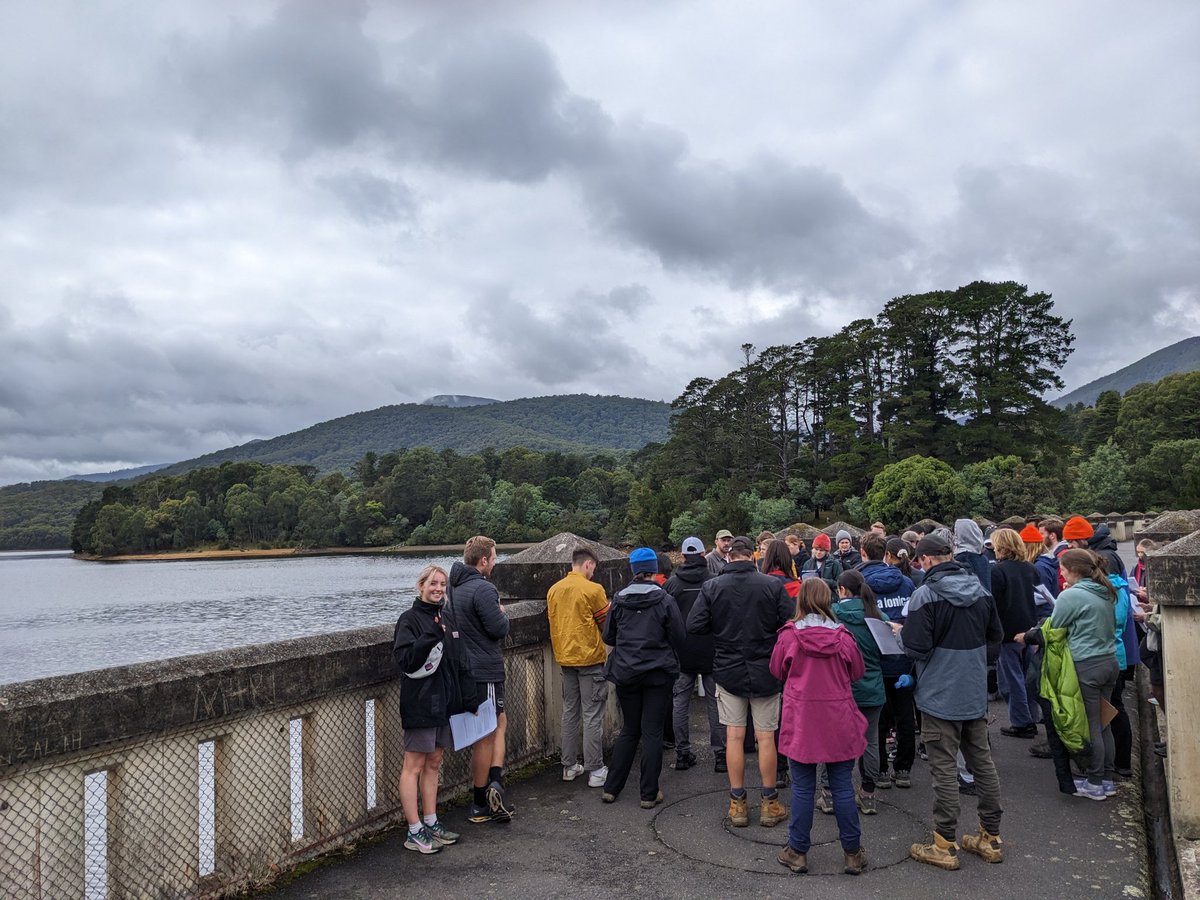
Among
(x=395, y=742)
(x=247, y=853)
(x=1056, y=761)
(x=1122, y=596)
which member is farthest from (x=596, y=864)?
(x=1122, y=596)

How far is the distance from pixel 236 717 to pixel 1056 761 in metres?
5.35

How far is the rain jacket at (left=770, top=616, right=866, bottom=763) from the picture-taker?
15.4 feet

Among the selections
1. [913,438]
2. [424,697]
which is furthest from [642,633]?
[913,438]

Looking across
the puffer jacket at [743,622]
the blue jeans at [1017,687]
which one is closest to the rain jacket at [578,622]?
the puffer jacket at [743,622]

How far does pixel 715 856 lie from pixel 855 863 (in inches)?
30.7

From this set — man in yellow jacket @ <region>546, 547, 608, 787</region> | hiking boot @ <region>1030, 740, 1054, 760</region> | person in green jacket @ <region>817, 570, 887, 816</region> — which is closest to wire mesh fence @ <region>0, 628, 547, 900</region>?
man in yellow jacket @ <region>546, 547, 608, 787</region>

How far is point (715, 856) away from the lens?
4891 mm

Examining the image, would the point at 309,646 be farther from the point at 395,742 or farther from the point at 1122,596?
the point at 1122,596

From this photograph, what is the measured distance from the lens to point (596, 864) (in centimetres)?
480

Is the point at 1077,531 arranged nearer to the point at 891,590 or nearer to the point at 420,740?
the point at 891,590

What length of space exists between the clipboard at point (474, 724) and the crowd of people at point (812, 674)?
0.09 meters

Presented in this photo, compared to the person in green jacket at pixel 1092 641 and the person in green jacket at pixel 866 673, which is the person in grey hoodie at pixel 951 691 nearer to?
the person in green jacket at pixel 866 673

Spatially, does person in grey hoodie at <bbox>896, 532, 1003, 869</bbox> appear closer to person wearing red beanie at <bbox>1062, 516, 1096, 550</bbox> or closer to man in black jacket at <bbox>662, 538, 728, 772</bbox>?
man in black jacket at <bbox>662, 538, 728, 772</bbox>

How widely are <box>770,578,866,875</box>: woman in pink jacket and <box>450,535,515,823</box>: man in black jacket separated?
1850 mm
